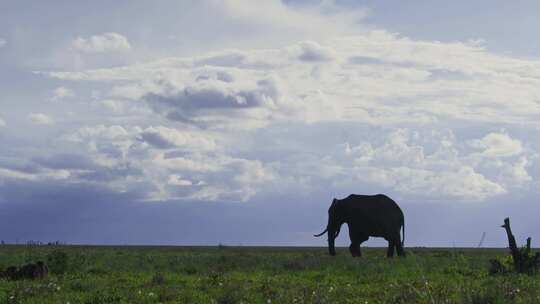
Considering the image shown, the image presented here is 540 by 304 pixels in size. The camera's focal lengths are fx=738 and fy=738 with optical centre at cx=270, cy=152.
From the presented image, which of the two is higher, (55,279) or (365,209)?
(365,209)

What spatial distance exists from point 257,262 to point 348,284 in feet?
32.9

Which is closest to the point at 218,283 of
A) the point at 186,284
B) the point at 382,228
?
the point at 186,284

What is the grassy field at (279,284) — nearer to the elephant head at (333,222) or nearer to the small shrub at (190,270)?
the small shrub at (190,270)

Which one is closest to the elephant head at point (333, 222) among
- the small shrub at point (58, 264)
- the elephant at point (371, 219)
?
the elephant at point (371, 219)

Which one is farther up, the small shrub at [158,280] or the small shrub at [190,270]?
the small shrub at [190,270]

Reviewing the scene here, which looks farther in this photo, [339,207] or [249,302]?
[339,207]

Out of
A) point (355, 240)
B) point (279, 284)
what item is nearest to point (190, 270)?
point (279, 284)

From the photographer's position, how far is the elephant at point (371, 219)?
34969mm

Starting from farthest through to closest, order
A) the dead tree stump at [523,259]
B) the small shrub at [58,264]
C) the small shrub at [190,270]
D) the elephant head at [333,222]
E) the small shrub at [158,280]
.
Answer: the elephant head at [333,222]
the small shrub at [190,270]
the small shrub at [58,264]
the dead tree stump at [523,259]
the small shrub at [158,280]

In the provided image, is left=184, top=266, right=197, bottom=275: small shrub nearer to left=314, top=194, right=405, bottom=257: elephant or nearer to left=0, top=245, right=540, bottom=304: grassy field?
left=0, top=245, right=540, bottom=304: grassy field

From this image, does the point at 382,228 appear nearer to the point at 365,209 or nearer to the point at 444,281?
the point at 365,209

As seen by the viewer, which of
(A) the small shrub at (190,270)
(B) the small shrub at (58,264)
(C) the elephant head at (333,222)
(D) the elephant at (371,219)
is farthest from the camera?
(C) the elephant head at (333,222)

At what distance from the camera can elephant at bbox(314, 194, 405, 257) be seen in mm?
34969

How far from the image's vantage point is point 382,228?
115 feet
